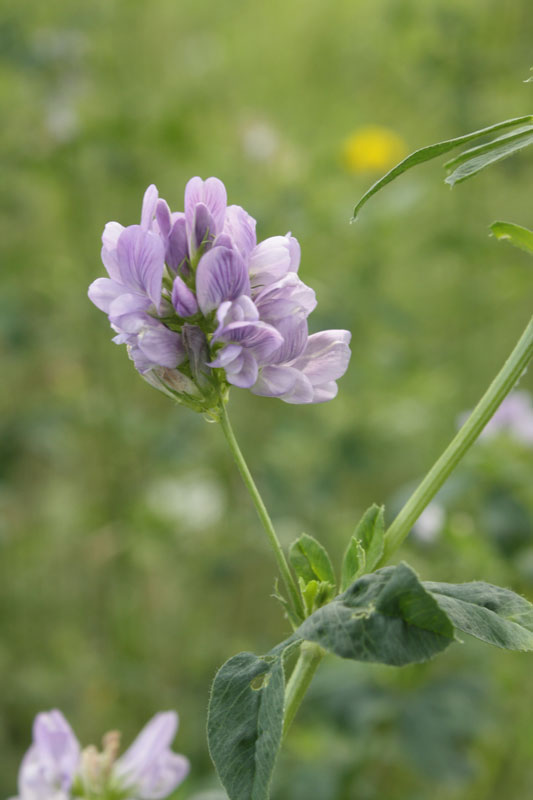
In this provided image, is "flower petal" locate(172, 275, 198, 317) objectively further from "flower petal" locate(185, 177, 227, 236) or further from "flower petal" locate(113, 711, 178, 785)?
"flower petal" locate(113, 711, 178, 785)

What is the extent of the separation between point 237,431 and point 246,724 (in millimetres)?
2139

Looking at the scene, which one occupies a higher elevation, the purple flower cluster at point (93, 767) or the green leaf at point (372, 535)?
the green leaf at point (372, 535)

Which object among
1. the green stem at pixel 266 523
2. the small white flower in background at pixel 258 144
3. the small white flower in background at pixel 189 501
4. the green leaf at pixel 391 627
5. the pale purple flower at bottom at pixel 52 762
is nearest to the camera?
the green leaf at pixel 391 627

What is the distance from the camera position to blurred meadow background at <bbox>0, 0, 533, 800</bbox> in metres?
1.86

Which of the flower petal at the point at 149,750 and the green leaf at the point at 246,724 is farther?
the flower petal at the point at 149,750

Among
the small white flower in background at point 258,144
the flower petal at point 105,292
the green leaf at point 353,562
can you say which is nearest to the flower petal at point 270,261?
the flower petal at point 105,292

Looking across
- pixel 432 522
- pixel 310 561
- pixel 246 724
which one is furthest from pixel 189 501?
pixel 246 724

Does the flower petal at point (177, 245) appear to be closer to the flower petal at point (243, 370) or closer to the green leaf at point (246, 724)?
the flower petal at point (243, 370)

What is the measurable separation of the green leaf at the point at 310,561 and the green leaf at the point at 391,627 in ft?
0.44

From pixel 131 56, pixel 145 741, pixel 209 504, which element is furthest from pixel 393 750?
pixel 131 56

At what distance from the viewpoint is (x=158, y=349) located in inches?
25.4

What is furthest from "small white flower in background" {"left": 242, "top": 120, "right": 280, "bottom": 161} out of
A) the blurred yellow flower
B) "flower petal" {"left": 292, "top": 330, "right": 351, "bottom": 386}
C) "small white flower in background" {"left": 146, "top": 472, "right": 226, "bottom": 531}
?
"flower petal" {"left": 292, "top": 330, "right": 351, "bottom": 386}

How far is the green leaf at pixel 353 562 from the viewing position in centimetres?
64

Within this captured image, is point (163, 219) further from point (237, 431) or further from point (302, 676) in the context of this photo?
point (237, 431)
